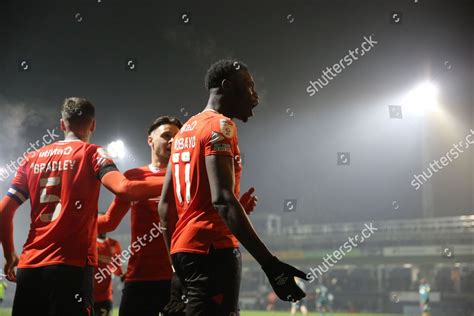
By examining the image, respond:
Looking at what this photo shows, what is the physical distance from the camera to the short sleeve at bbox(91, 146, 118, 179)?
134 inches

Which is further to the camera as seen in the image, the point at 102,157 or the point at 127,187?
the point at 102,157

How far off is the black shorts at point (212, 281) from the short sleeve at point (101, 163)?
878 mm

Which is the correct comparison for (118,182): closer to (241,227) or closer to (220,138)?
(220,138)

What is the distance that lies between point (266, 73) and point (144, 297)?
1410 centimetres

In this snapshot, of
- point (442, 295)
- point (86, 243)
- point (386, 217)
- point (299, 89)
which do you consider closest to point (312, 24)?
point (299, 89)

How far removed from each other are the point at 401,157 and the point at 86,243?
23596mm

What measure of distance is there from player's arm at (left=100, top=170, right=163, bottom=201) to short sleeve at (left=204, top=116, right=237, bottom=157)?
0.76 m

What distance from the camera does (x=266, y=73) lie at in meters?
17.9

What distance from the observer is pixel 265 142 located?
22.1 metres
